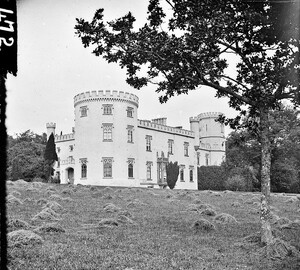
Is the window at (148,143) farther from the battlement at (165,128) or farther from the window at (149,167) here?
the window at (149,167)

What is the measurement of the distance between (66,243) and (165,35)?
5.17m

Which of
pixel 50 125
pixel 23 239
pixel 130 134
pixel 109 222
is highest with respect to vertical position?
pixel 50 125

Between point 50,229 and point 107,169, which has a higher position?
point 107,169

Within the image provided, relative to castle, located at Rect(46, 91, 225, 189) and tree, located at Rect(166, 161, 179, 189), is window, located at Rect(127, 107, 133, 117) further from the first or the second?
tree, located at Rect(166, 161, 179, 189)

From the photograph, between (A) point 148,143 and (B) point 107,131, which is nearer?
(B) point 107,131

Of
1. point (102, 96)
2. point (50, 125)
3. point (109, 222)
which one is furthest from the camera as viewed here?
point (50, 125)

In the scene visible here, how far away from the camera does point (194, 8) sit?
8.59 meters

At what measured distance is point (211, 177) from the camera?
61.2 m

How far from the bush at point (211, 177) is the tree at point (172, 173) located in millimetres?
10730

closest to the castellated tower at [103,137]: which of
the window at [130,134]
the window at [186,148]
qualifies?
the window at [130,134]

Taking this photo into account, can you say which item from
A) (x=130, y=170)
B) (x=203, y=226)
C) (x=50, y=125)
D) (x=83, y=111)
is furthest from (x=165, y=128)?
(x=203, y=226)

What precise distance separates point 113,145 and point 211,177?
72.5ft

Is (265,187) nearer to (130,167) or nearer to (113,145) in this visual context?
(113,145)

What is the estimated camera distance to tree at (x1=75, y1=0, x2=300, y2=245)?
861cm
